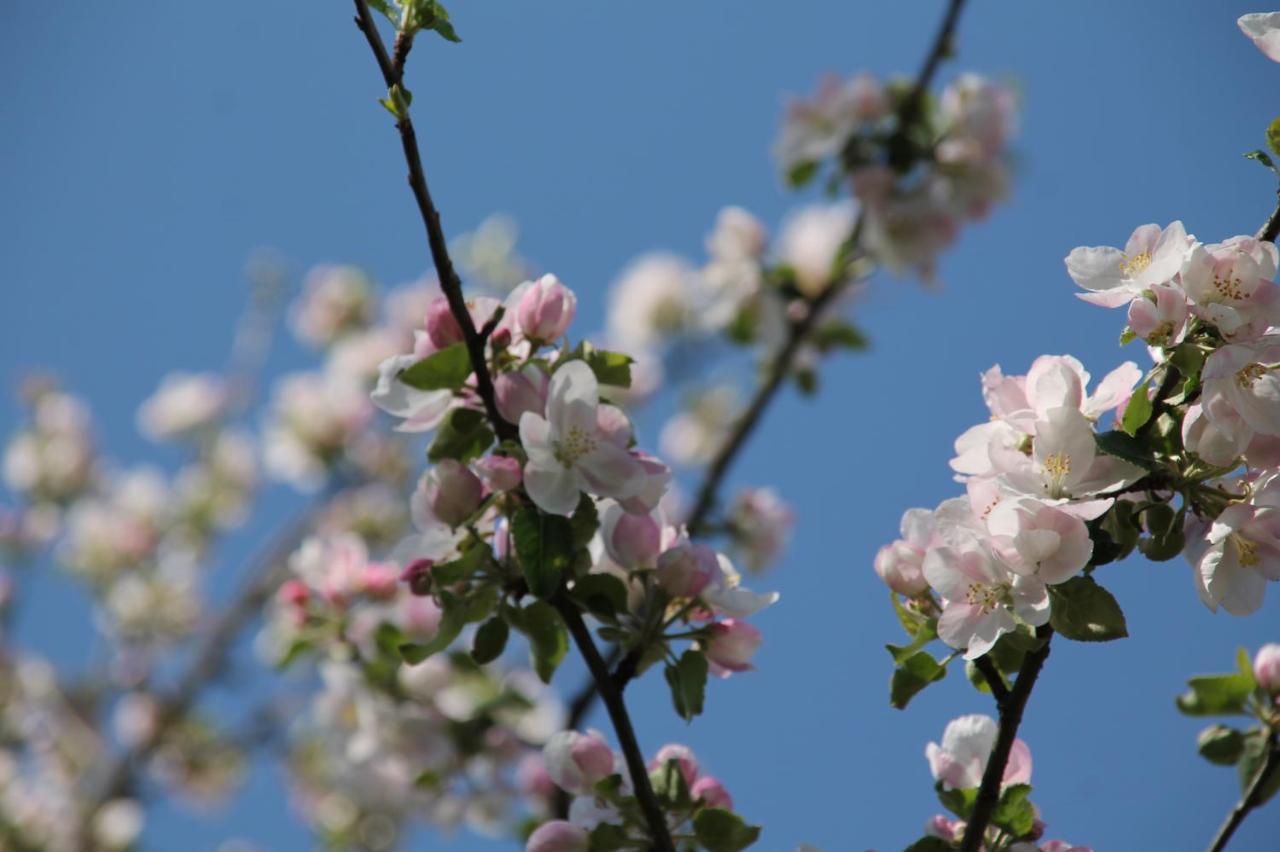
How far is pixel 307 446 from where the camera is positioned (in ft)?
13.3

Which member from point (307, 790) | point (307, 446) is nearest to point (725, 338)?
point (307, 446)

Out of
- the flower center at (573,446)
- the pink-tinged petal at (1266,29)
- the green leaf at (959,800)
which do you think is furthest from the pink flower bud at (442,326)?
the pink-tinged petal at (1266,29)

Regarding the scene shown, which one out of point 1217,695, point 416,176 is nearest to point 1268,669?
point 1217,695

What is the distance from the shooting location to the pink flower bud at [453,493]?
1089 millimetres

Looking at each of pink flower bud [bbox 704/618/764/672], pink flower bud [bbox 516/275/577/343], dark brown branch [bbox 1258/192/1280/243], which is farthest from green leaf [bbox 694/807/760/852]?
dark brown branch [bbox 1258/192/1280/243]

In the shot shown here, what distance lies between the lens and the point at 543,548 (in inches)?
40.4

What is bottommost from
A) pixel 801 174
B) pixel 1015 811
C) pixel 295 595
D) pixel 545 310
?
pixel 1015 811

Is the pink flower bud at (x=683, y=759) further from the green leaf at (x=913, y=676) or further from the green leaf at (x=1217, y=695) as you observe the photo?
the green leaf at (x=1217, y=695)

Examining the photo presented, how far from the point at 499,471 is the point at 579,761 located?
0.30 m

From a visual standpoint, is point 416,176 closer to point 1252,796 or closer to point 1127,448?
point 1127,448

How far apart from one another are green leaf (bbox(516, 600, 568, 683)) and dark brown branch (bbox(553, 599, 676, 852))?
80 mm

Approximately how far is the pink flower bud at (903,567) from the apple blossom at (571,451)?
0.80ft

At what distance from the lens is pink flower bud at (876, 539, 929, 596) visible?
3.35ft

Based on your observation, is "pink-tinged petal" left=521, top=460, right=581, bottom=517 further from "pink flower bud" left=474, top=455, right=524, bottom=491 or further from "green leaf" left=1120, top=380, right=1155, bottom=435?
"green leaf" left=1120, top=380, right=1155, bottom=435
